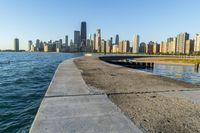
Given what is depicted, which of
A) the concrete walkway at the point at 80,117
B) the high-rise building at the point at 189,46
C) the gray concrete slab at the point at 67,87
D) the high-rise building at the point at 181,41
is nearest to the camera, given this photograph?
the concrete walkway at the point at 80,117

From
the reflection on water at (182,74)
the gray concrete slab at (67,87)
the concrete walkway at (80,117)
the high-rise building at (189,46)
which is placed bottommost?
the reflection on water at (182,74)

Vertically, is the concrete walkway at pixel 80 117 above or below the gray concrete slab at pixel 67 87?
above

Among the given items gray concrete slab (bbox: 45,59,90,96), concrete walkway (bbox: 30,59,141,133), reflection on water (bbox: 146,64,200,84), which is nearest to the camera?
concrete walkway (bbox: 30,59,141,133)

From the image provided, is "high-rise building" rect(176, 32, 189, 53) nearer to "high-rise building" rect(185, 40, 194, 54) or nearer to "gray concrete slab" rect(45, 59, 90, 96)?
"high-rise building" rect(185, 40, 194, 54)

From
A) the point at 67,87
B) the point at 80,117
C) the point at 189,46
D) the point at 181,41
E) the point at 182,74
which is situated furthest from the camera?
the point at 181,41

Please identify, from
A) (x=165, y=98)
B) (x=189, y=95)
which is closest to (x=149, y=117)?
(x=165, y=98)

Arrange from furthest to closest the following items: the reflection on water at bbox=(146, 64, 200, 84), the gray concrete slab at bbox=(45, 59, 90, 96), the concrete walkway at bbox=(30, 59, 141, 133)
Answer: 1. the reflection on water at bbox=(146, 64, 200, 84)
2. the gray concrete slab at bbox=(45, 59, 90, 96)
3. the concrete walkway at bbox=(30, 59, 141, 133)

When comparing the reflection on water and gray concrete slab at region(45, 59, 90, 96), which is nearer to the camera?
gray concrete slab at region(45, 59, 90, 96)

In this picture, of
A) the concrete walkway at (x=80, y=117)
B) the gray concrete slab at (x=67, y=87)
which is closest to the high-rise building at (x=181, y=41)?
the gray concrete slab at (x=67, y=87)

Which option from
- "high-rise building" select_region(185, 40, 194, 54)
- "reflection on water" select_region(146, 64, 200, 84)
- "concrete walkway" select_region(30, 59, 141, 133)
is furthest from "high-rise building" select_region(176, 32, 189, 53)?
"concrete walkway" select_region(30, 59, 141, 133)

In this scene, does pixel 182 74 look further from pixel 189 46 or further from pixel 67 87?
pixel 189 46

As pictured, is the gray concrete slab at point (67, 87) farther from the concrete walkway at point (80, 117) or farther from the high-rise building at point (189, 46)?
the high-rise building at point (189, 46)

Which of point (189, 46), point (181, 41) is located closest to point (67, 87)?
point (189, 46)

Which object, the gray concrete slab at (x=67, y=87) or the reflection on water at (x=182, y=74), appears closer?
the gray concrete slab at (x=67, y=87)
